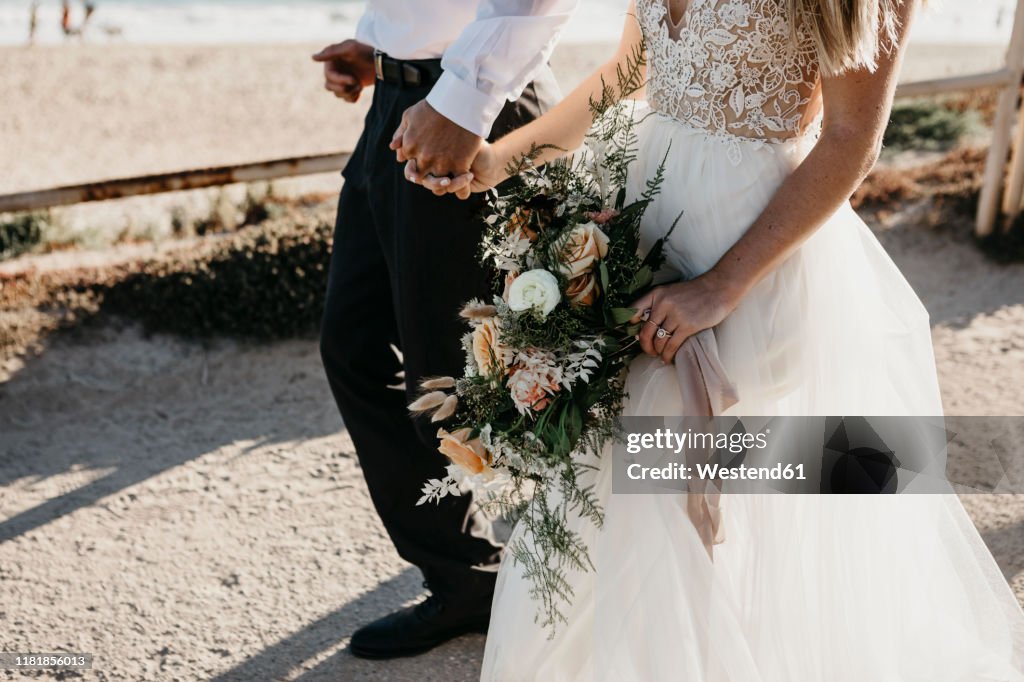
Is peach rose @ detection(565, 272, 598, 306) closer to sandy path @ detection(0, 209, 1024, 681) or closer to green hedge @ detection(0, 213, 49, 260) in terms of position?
sandy path @ detection(0, 209, 1024, 681)

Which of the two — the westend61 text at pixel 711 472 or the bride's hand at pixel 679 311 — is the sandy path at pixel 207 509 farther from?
the bride's hand at pixel 679 311

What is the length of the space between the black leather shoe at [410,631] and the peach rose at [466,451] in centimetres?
97

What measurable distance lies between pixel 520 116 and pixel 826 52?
82 cm

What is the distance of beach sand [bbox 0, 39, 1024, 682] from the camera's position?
9.07 feet

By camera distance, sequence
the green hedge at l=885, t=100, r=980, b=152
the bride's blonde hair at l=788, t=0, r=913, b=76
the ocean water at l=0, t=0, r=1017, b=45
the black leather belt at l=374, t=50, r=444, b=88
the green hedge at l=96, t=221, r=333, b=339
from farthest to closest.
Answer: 1. the ocean water at l=0, t=0, r=1017, b=45
2. the green hedge at l=885, t=100, r=980, b=152
3. the green hedge at l=96, t=221, r=333, b=339
4. the black leather belt at l=374, t=50, r=444, b=88
5. the bride's blonde hair at l=788, t=0, r=913, b=76

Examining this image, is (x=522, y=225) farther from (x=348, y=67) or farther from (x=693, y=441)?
(x=348, y=67)

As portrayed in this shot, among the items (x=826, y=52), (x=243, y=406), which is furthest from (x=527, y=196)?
(x=243, y=406)

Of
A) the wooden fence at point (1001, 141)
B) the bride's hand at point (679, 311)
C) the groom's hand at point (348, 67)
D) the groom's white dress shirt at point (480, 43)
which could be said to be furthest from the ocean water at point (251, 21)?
the bride's hand at point (679, 311)

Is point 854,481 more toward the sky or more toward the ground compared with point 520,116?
more toward the ground

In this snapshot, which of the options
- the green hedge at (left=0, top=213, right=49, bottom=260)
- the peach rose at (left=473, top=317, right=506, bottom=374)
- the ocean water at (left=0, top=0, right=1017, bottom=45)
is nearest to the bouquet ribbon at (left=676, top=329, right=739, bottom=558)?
the peach rose at (left=473, top=317, right=506, bottom=374)

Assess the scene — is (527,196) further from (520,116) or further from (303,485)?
(303,485)

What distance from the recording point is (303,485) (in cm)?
354

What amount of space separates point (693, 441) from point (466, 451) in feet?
1.38

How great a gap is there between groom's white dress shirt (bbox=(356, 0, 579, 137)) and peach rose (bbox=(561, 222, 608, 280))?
438mm
